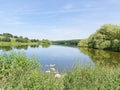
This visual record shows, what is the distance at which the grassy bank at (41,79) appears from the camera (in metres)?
6.86

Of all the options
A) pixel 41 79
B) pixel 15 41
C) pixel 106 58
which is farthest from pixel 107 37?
pixel 15 41

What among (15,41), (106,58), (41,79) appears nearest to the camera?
(41,79)

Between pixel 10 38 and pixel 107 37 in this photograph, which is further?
pixel 10 38

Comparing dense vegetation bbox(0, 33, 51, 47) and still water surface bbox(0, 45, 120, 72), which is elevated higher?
dense vegetation bbox(0, 33, 51, 47)

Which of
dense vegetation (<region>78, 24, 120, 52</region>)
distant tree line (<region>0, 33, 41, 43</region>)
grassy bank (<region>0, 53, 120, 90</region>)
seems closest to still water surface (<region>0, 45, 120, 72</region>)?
grassy bank (<region>0, 53, 120, 90</region>)

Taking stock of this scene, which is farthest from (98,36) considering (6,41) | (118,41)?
(6,41)

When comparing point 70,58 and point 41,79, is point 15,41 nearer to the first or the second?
point 70,58

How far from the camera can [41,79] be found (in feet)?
23.0

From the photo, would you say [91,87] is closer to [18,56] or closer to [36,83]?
[36,83]

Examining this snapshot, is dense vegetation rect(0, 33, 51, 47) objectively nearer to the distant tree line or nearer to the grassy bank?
the distant tree line

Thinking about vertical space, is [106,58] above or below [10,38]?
below

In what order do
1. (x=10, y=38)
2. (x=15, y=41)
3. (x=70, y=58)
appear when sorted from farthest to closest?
(x=15, y=41) → (x=10, y=38) → (x=70, y=58)

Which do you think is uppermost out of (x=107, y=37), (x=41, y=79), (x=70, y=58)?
(x=107, y=37)

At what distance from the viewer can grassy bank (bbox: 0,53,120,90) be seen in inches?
270
